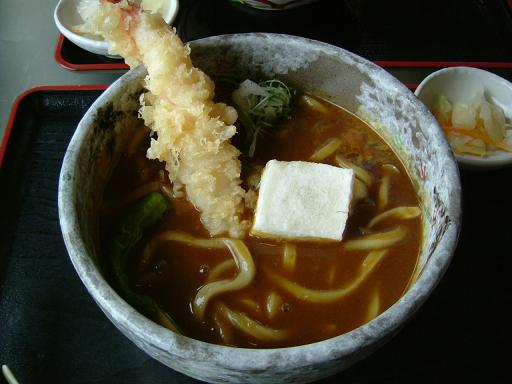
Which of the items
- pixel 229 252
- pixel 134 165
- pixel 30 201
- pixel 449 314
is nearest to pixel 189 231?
pixel 229 252

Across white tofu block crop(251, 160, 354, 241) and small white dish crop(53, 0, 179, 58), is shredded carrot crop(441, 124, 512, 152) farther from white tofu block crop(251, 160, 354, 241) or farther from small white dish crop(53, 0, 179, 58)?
small white dish crop(53, 0, 179, 58)

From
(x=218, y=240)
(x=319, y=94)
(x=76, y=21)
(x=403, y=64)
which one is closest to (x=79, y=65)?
(x=76, y=21)

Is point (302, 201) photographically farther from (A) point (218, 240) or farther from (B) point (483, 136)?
(B) point (483, 136)

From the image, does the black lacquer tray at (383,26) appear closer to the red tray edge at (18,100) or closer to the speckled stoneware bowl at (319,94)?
the red tray edge at (18,100)

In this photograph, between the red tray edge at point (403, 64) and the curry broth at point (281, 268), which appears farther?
the red tray edge at point (403, 64)

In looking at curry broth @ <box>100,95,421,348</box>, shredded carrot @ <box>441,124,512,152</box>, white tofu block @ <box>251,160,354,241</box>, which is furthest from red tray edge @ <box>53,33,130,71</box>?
shredded carrot @ <box>441,124,512,152</box>

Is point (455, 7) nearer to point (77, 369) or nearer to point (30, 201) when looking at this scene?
point (30, 201)

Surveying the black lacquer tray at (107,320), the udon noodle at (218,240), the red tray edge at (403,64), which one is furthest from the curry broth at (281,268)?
the red tray edge at (403,64)
